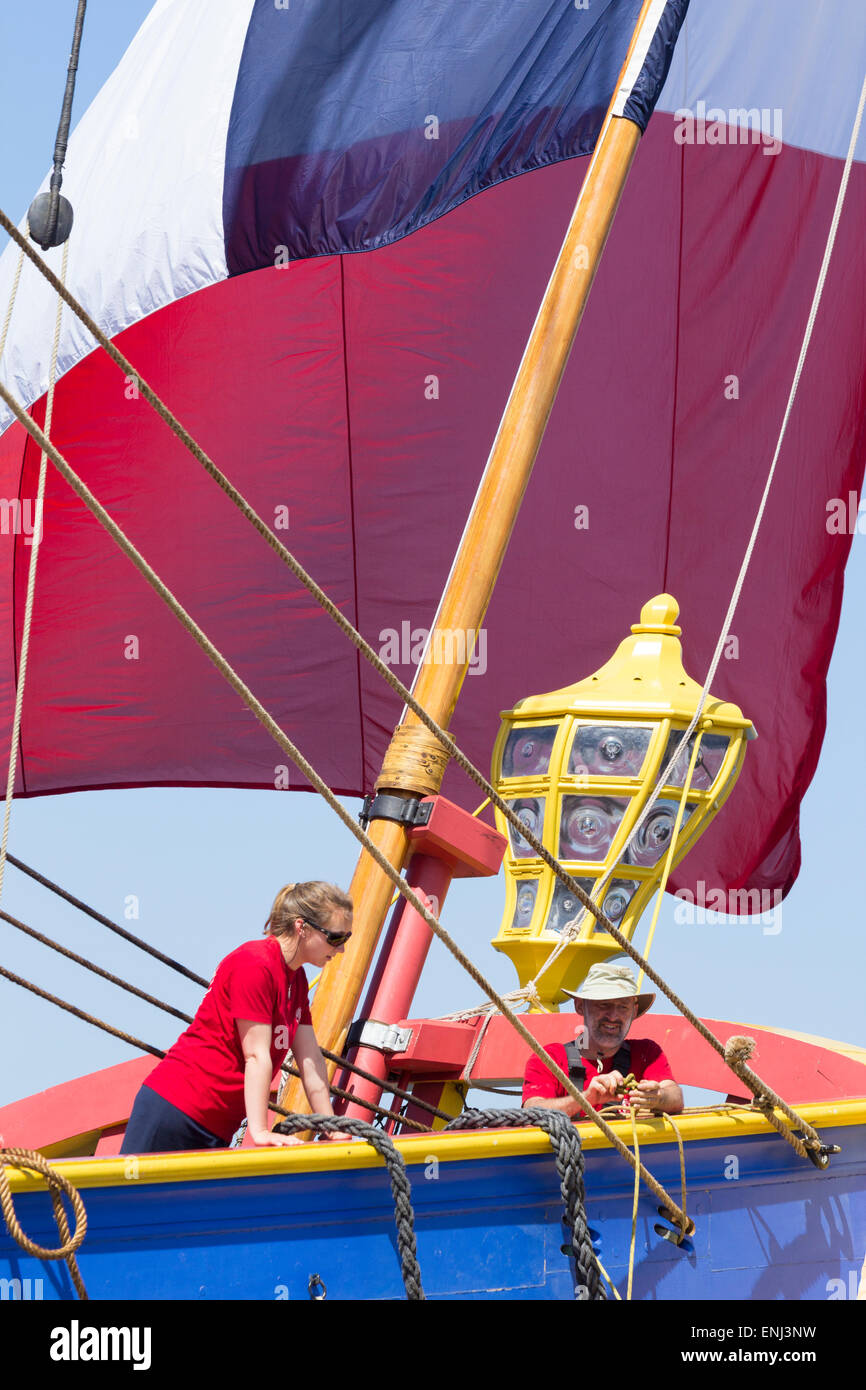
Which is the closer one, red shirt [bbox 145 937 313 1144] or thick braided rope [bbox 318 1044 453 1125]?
red shirt [bbox 145 937 313 1144]

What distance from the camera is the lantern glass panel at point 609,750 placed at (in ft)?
25.6

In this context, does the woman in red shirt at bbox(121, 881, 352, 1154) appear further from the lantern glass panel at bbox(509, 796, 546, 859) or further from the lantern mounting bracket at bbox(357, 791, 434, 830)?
the lantern glass panel at bbox(509, 796, 546, 859)

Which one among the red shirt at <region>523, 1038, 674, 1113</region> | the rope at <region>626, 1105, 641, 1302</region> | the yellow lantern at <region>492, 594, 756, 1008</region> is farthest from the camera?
the yellow lantern at <region>492, 594, 756, 1008</region>

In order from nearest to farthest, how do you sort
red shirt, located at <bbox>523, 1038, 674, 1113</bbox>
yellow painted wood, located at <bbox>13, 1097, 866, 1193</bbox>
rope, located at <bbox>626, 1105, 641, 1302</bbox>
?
yellow painted wood, located at <bbox>13, 1097, 866, 1193</bbox>, rope, located at <bbox>626, 1105, 641, 1302</bbox>, red shirt, located at <bbox>523, 1038, 674, 1113</bbox>

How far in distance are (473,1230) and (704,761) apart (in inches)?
139

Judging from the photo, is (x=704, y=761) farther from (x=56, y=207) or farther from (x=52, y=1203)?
(x=52, y=1203)

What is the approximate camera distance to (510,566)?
10242 mm

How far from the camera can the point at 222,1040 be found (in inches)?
178

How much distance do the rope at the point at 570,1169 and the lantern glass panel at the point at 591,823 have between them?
2.98 m

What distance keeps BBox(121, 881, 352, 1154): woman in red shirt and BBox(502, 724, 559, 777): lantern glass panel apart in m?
3.43

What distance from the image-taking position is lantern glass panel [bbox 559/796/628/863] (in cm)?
781

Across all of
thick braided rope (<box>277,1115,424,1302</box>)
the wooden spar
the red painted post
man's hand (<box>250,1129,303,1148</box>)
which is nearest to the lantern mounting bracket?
the wooden spar
